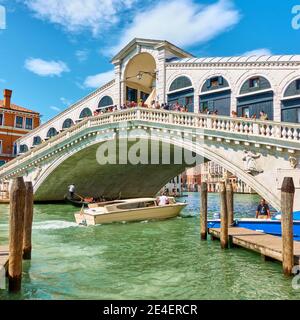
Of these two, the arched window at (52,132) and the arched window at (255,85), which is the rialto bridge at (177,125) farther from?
the arched window at (52,132)

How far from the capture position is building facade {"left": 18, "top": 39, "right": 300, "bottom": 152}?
13.5 meters

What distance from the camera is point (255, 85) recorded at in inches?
567

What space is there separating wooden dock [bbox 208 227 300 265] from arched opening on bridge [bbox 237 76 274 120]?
651cm

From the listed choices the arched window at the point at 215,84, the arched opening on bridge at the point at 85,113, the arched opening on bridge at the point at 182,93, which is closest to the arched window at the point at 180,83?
the arched opening on bridge at the point at 182,93

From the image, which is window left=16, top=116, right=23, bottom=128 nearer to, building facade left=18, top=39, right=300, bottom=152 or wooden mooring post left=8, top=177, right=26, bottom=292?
building facade left=18, top=39, right=300, bottom=152

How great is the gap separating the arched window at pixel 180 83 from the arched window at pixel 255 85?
2829 mm

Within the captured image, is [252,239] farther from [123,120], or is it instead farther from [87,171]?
[87,171]

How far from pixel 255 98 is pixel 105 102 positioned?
9696mm

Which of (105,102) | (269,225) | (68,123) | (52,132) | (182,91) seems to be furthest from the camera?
(52,132)

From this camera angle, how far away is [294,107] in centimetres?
1317

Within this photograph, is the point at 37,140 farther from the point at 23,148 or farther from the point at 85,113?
the point at 85,113

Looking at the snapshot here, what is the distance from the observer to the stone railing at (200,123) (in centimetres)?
1009

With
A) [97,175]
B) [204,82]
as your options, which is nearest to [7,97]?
[97,175]
